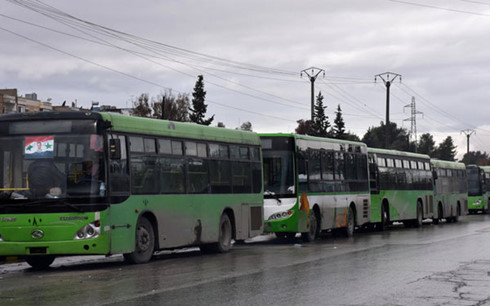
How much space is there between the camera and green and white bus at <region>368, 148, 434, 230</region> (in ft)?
118

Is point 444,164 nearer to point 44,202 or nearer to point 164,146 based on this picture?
point 164,146

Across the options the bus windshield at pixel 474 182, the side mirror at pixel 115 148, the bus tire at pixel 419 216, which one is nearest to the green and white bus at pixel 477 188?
the bus windshield at pixel 474 182

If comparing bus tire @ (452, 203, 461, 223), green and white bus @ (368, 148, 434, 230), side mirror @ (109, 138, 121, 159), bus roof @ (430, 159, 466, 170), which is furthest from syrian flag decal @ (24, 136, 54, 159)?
bus tire @ (452, 203, 461, 223)

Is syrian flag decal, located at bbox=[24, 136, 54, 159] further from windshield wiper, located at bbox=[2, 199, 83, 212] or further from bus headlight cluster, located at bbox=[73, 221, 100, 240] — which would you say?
bus headlight cluster, located at bbox=[73, 221, 100, 240]

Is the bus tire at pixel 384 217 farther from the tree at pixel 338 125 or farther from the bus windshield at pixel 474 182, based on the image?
the tree at pixel 338 125

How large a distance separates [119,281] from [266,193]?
39.8 ft

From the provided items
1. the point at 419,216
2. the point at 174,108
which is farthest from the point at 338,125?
the point at 419,216

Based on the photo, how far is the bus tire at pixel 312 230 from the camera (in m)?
27.4

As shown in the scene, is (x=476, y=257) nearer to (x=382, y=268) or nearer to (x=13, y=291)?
(x=382, y=268)

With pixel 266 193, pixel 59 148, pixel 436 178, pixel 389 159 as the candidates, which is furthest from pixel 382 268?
pixel 436 178

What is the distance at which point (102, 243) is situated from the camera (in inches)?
656

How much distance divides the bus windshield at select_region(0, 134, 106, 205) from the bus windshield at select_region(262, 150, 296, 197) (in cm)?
1026

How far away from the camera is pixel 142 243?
18.4 metres

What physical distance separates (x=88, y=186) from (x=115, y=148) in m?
0.88
